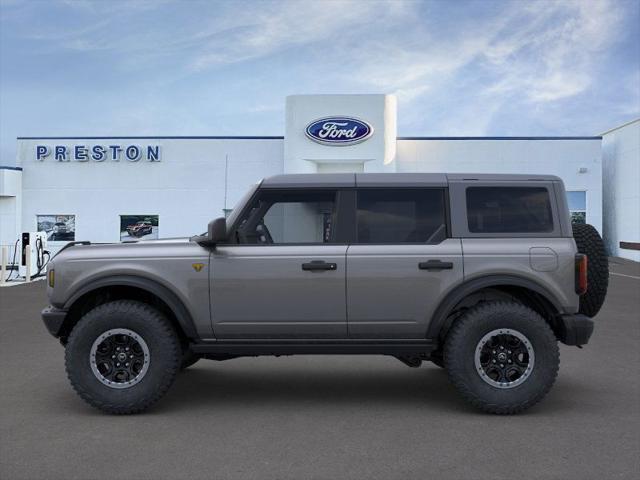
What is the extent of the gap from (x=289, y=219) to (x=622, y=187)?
3142 cm

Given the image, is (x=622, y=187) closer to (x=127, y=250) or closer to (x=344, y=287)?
(x=344, y=287)

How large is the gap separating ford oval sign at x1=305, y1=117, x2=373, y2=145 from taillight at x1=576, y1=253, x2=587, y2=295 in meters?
23.9

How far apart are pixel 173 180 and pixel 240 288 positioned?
26818 mm

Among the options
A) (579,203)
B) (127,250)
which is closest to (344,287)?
(127,250)

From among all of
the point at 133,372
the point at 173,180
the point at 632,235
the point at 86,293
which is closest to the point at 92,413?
the point at 133,372

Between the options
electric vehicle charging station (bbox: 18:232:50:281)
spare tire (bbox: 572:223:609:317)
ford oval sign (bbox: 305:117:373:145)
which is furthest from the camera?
ford oval sign (bbox: 305:117:373:145)

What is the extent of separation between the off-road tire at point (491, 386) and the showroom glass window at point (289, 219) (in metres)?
1.39

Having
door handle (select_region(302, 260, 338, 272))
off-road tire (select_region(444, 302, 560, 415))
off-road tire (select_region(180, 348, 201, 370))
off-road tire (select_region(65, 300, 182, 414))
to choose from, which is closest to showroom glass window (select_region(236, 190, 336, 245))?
door handle (select_region(302, 260, 338, 272))

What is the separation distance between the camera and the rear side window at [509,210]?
19.3 feet

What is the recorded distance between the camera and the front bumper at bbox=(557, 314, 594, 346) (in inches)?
226

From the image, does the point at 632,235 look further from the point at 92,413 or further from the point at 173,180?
the point at 92,413

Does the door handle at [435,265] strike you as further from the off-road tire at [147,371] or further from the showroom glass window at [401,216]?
the off-road tire at [147,371]

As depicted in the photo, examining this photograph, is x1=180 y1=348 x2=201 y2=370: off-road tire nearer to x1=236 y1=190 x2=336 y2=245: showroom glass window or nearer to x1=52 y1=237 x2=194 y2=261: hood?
x1=52 y1=237 x2=194 y2=261: hood

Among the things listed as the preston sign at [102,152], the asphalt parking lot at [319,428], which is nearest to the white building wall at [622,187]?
the preston sign at [102,152]
